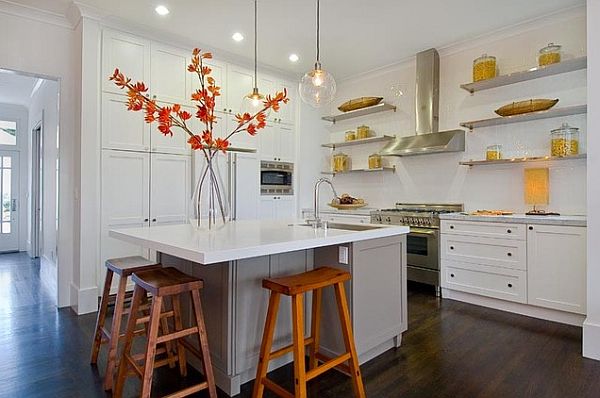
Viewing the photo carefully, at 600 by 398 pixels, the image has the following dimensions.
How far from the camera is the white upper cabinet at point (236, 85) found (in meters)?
4.68

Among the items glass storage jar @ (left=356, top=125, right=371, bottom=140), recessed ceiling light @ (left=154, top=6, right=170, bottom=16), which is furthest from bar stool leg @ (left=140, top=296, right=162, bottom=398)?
glass storage jar @ (left=356, top=125, right=371, bottom=140)

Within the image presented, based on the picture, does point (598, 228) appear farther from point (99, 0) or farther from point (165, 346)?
point (99, 0)

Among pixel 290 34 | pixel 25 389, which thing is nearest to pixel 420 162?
pixel 290 34

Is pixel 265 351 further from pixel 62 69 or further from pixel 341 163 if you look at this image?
pixel 341 163

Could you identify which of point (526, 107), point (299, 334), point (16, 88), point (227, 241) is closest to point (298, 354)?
point (299, 334)

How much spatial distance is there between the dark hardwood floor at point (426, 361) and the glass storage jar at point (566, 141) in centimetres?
158

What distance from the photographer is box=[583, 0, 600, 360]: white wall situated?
2467 millimetres

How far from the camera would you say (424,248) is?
4.06 meters

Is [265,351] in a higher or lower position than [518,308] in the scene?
higher

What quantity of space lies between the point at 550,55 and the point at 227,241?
364cm

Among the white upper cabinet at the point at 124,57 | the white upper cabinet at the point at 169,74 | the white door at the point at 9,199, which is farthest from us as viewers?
the white door at the point at 9,199

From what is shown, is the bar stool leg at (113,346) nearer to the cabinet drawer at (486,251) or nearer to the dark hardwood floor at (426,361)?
the dark hardwood floor at (426,361)

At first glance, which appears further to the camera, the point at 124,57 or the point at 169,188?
the point at 169,188

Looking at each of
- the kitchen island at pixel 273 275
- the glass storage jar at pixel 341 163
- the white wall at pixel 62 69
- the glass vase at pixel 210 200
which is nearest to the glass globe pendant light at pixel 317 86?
the glass vase at pixel 210 200
